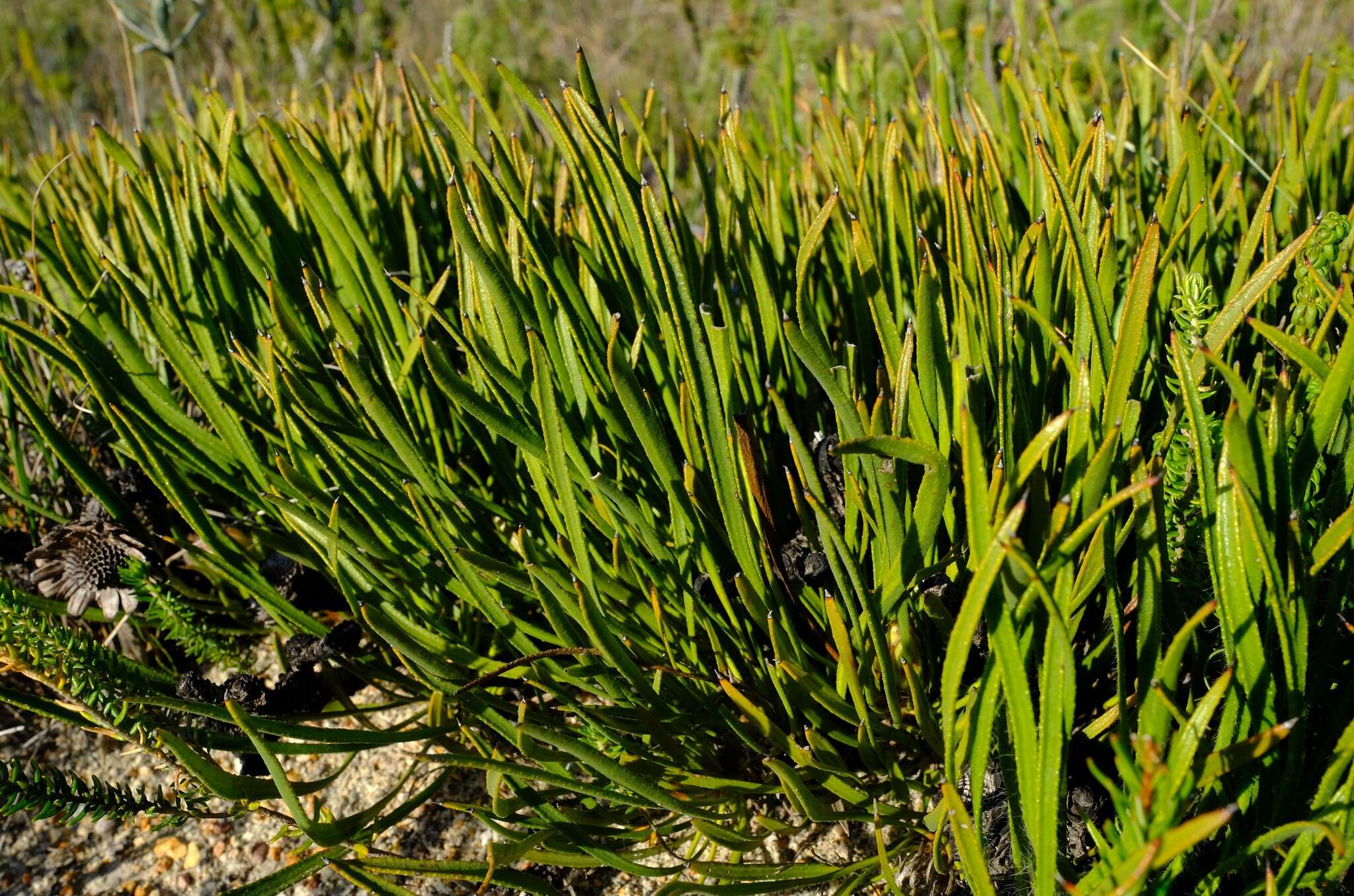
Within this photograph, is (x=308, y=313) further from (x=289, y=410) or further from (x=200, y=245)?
(x=289, y=410)

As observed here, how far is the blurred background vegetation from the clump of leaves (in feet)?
1.15

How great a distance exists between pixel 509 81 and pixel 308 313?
0.50 meters

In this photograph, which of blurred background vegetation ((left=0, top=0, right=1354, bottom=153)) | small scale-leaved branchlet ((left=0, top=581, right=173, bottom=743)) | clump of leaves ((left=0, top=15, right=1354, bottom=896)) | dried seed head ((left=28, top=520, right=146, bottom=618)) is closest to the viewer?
clump of leaves ((left=0, top=15, right=1354, bottom=896))

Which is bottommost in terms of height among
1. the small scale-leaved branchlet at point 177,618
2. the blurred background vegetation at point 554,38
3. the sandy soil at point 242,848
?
the sandy soil at point 242,848

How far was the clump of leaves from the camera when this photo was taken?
63 cm

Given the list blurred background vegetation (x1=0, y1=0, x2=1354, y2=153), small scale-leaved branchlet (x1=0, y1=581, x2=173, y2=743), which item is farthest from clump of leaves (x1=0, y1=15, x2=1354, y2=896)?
blurred background vegetation (x1=0, y1=0, x2=1354, y2=153)

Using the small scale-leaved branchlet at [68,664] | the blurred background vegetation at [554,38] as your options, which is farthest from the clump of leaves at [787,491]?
the blurred background vegetation at [554,38]

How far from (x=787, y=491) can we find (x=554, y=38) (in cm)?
542

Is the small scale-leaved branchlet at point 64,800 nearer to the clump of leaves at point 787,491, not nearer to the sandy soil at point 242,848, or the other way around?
the clump of leaves at point 787,491

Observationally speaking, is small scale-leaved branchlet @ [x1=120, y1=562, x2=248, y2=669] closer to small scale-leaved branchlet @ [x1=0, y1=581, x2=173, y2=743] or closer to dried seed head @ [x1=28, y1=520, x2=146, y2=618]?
dried seed head @ [x1=28, y1=520, x2=146, y2=618]

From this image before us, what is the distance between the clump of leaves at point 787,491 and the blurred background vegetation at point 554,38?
35 cm

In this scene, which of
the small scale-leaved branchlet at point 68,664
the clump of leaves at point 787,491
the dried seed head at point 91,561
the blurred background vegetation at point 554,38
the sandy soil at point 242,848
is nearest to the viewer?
the clump of leaves at point 787,491

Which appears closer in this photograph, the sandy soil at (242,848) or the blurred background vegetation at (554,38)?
the sandy soil at (242,848)

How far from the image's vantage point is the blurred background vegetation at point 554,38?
6.48 feet
